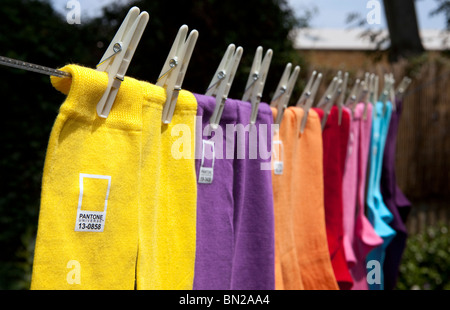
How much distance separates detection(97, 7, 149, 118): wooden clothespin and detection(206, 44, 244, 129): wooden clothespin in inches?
10.1

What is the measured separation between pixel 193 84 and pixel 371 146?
1380mm

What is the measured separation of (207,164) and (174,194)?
0.11 metres

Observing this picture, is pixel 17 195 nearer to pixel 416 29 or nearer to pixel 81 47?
pixel 81 47

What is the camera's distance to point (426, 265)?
3.77 metres

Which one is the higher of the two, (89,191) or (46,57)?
(46,57)

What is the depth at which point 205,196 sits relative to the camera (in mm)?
1135

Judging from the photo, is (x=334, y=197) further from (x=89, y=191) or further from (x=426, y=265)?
(x=426, y=265)

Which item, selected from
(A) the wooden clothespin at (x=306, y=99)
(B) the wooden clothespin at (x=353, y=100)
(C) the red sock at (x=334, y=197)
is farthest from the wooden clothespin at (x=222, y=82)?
(B) the wooden clothespin at (x=353, y=100)

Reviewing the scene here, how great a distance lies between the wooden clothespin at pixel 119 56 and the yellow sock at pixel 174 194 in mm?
83

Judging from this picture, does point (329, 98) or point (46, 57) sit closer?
point (329, 98)

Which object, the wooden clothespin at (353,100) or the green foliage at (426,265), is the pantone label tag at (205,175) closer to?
the wooden clothespin at (353,100)

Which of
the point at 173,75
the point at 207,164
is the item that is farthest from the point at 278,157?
the point at 173,75

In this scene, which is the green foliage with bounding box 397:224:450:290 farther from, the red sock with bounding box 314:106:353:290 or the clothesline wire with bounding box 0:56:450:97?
the clothesline wire with bounding box 0:56:450:97

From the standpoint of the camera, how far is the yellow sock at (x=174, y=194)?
101 centimetres
